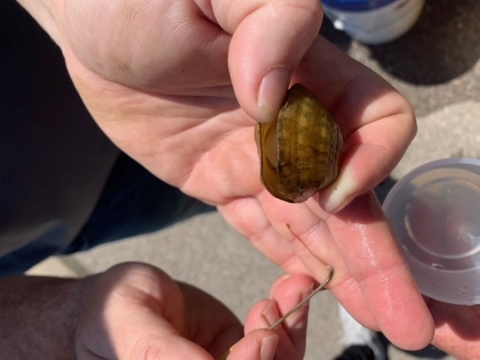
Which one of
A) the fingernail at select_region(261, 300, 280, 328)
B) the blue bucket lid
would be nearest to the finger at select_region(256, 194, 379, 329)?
the fingernail at select_region(261, 300, 280, 328)

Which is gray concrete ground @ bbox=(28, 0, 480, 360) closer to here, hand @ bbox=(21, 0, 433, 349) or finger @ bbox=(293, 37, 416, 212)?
hand @ bbox=(21, 0, 433, 349)

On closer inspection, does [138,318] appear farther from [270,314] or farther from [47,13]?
[47,13]

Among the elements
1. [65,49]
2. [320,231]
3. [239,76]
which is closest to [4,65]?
[65,49]

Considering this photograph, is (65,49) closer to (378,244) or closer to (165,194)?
(165,194)

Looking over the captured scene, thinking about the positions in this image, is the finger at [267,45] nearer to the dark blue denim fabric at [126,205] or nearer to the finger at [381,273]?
the finger at [381,273]

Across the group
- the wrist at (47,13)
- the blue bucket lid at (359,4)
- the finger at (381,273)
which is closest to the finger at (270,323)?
the finger at (381,273)

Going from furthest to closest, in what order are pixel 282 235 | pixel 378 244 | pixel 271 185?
pixel 282 235 < pixel 378 244 < pixel 271 185
